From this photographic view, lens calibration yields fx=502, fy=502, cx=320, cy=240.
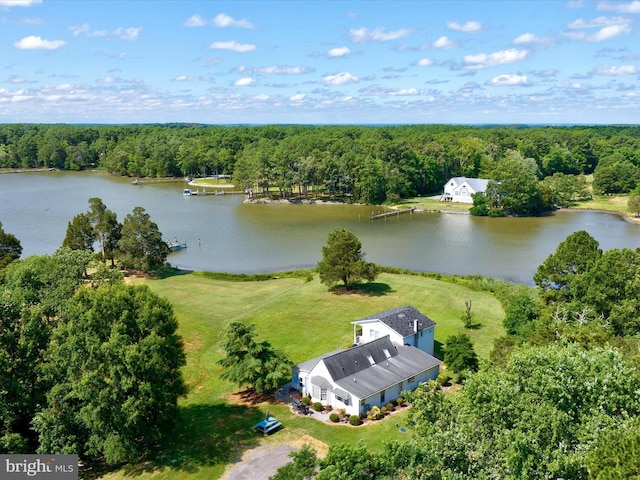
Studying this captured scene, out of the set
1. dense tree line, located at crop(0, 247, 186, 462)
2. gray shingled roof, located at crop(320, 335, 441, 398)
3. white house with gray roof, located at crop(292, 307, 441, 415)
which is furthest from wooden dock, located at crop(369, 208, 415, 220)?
dense tree line, located at crop(0, 247, 186, 462)

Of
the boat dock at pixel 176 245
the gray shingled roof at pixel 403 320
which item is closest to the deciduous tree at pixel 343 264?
the gray shingled roof at pixel 403 320

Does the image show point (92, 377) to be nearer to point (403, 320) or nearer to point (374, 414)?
point (374, 414)

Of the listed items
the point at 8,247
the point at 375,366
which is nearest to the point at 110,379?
the point at 375,366

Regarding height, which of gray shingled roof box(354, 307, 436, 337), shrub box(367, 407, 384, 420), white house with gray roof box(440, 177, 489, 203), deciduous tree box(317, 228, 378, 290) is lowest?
shrub box(367, 407, 384, 420)

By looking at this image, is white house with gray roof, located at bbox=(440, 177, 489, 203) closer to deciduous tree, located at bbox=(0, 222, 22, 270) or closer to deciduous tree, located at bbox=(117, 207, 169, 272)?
deciduous tree, located at bbox=(117, 207, 169, 272)

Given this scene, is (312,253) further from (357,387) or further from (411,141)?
(411,141)

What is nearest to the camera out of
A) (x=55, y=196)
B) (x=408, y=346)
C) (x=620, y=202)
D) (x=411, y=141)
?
(x=408, y=346)

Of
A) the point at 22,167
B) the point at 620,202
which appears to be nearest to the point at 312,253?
the point at 620,202
